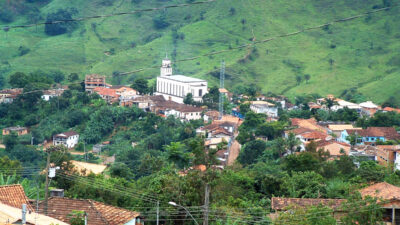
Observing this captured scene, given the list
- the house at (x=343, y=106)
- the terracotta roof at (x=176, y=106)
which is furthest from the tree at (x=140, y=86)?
the house at (x=343, y=106)

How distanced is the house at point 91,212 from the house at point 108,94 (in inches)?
1439

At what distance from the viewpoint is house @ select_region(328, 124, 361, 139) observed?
45.1 m

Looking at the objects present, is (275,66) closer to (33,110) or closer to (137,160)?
(33,110)

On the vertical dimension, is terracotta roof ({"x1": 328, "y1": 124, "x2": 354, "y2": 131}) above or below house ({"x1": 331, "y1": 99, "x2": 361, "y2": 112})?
below

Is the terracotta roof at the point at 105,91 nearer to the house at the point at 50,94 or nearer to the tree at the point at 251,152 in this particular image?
the house at the point at 50,94

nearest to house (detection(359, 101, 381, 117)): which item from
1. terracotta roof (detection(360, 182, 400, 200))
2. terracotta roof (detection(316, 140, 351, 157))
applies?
terracotta roof (detection(316, 140, 351, 157))

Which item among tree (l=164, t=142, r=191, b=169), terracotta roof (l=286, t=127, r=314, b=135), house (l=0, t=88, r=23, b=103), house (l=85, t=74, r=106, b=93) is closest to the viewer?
tree (l=164, t=142, r=191, b=169)

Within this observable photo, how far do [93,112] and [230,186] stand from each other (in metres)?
29.3

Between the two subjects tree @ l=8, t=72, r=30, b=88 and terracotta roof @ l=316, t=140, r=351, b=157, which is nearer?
terracotta roof @ l=316, t=140, r=351, b=157

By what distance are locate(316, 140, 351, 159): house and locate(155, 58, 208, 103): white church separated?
20.6m

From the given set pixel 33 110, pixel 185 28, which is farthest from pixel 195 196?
pixel 185 28

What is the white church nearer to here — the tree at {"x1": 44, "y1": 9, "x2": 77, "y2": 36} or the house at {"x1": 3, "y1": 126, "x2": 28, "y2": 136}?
the house at {"x1": 3, "y1": 126, "x2": 28, "y2": 136}

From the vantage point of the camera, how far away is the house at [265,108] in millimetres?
53875

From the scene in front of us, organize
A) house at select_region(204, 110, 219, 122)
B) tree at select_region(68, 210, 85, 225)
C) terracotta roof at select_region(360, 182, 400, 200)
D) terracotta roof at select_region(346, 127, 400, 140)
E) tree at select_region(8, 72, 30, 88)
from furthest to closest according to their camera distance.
→ tree at select_region(8, 72, 30, 88), house at select_region(204, 110, 219, 122), terracotta roof at select_region(346, 127, 400, 140), terracotta roof at select_region(360, 182, 400, 200), tree at select_region(68, 210, 85, 225)
